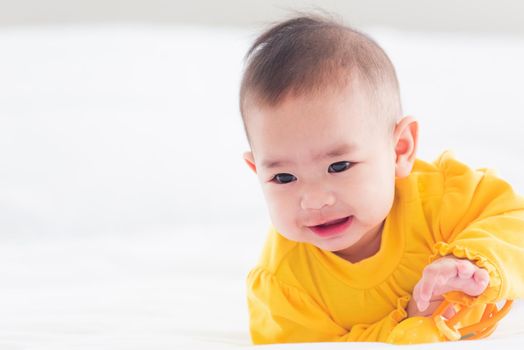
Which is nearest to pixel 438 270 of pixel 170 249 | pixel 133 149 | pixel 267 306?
pixel 267 306

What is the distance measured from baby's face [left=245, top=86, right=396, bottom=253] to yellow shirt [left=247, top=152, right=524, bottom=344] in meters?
0.10

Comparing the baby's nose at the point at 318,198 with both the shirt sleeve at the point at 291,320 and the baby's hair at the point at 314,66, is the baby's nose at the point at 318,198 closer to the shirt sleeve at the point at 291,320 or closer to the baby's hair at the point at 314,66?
the baby's hair at the point at 314,66

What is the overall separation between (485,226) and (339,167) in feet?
0.78

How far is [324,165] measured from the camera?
4.66 feet

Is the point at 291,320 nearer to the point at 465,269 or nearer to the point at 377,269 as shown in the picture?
the point at 377,269

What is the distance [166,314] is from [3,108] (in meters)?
1.14

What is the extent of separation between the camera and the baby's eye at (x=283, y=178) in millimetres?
1457

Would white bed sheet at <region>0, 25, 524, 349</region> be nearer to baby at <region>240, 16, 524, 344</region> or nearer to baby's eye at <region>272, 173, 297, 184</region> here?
baby at <region>240, 16, 524, 344</region>

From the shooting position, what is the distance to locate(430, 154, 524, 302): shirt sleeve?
1405 mm

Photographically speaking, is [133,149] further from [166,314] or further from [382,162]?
[382,162]

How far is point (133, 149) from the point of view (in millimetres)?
2621

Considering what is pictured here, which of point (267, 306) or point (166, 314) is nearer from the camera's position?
point (267, 306)

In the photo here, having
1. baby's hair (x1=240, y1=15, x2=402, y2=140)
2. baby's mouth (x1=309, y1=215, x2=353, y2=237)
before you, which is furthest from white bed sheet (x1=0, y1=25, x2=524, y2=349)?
baby's hair (x1=240, y1=15, x2=402, y2=140)

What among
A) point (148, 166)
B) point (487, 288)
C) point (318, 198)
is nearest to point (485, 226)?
point (487, 288)
